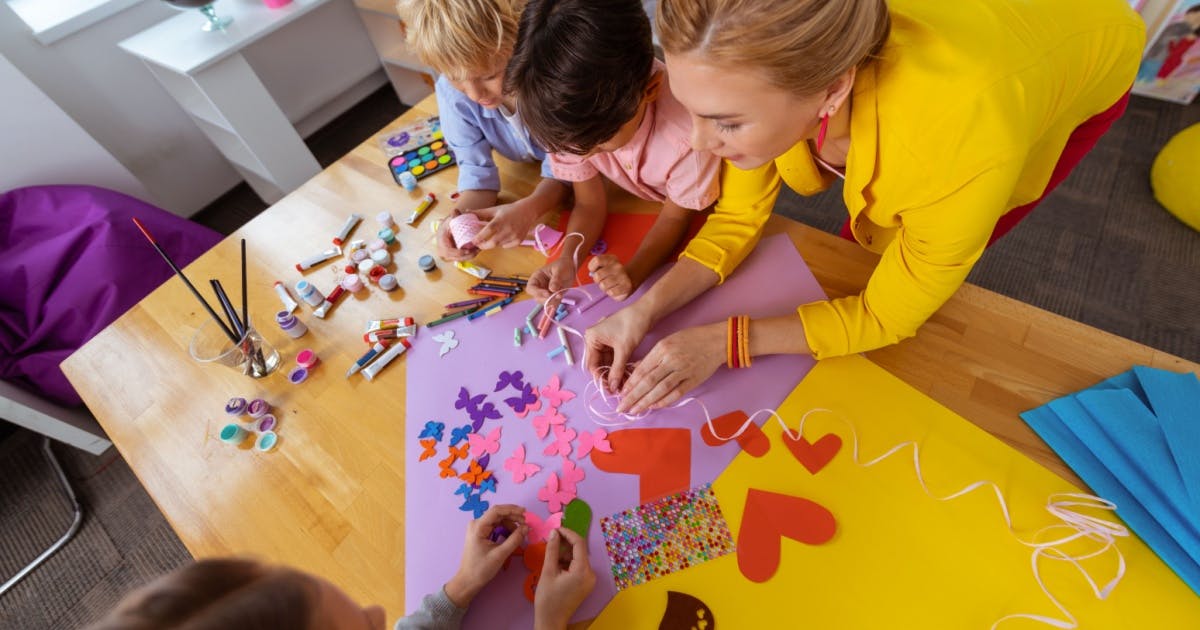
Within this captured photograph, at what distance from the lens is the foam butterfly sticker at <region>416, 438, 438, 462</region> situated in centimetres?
83

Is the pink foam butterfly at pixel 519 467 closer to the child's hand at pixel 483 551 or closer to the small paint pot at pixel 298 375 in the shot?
the child's hand at pixel 483 551

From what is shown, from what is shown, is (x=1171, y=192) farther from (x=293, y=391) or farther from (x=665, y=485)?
(x=293, y=391)

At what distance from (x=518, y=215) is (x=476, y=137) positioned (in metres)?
0.20

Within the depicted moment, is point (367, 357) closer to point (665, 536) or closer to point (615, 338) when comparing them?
point (615, 338)

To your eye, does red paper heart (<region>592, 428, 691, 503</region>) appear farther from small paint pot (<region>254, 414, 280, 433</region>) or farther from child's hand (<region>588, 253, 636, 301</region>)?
small paint pot (<region>254, 414, 280, 433</region>)

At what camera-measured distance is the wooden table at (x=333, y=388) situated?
2.50 feet

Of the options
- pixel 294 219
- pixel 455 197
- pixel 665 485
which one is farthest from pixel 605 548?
pixel 294 219

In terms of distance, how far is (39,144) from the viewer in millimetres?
1706

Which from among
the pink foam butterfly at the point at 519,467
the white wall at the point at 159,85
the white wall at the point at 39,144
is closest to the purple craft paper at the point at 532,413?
the pink foam butterfly at the point at 519,467

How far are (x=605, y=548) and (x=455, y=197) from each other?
0.78 m

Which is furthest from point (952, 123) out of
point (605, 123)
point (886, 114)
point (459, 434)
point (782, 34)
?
point (459, 434)

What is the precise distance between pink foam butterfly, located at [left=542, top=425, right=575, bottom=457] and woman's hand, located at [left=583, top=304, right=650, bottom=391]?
9 cm

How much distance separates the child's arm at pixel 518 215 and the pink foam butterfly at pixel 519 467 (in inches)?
16.5

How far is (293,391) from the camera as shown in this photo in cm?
94
